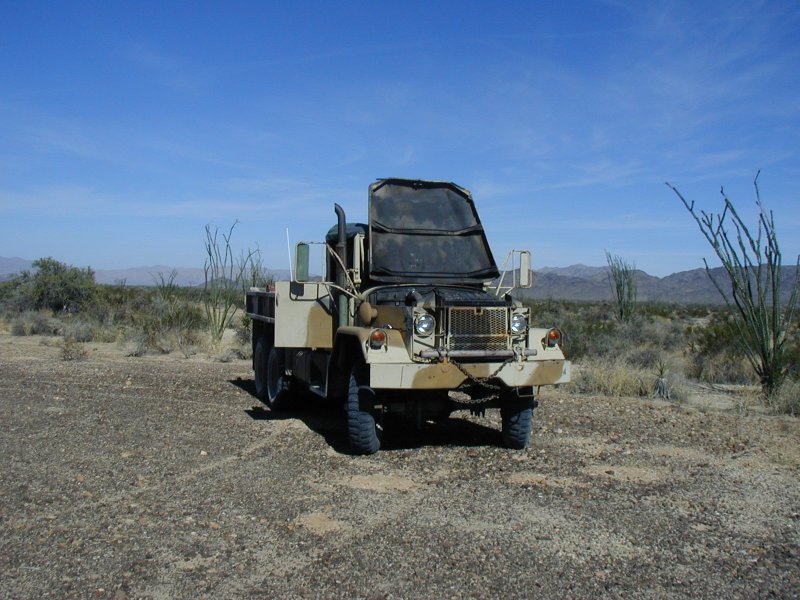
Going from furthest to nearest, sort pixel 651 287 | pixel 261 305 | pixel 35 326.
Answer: pixel 651 287
pixel 35 326
pixel 261 305

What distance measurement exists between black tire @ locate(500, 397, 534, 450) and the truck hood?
161cm

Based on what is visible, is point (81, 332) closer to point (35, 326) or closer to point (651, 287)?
point (35, 326)

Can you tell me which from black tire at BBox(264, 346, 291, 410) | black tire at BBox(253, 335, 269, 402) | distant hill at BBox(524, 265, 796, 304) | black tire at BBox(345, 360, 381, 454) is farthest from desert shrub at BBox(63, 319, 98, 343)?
distant hill at BBox(524, 265, 796, 304)

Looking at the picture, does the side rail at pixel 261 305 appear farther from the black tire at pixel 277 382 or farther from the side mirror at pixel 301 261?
the side mirror at pixel 301 261

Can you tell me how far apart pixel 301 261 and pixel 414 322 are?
193 centimetres

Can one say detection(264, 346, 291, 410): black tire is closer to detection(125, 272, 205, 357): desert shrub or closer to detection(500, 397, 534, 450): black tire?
detection(500, 397, 534, 450): black tire

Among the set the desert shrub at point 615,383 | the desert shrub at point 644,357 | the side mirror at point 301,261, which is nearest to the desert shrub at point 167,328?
the desert shrub at point 615,383

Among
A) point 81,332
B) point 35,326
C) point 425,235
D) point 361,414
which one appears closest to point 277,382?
point 425,235

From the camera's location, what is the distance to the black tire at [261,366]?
503 inches

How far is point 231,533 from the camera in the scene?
5844 millimetres

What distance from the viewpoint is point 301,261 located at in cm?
954

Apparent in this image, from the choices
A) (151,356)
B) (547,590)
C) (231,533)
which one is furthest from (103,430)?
(151,356)

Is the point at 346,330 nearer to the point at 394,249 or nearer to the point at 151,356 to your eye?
the point at 394,249

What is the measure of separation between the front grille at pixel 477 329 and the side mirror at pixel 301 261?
81.5 inches
